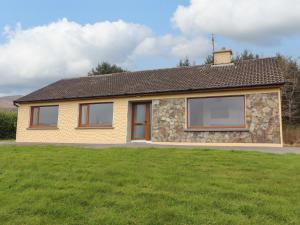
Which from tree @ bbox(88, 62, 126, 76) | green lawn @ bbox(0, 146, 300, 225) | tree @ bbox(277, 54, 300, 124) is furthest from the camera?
tree @ bbox(88, 62, 126, 76)

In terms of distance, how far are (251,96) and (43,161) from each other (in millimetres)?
9046

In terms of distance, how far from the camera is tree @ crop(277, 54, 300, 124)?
2111cm

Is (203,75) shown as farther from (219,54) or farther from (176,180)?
(176,180)

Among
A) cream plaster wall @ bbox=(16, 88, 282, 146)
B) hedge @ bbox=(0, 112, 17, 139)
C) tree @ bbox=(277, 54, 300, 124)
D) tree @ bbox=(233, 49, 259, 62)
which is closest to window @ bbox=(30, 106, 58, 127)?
cream plaster wall @ bbox=(16, 88, 282, 146)

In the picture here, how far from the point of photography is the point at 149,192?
4.39m

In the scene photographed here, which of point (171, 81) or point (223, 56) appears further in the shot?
point (223, 56)

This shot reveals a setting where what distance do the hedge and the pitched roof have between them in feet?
19.2

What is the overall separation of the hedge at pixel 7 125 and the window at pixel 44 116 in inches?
271

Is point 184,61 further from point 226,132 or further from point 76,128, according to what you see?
point 226,132

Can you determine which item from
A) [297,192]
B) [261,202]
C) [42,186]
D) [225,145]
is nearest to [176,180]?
[261,202]

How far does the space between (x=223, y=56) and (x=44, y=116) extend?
458 inches

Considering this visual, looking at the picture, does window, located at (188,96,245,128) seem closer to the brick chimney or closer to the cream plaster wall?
the cream plaster wall

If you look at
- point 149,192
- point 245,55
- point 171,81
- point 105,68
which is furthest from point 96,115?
point 245,55

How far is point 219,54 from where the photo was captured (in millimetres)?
16156
